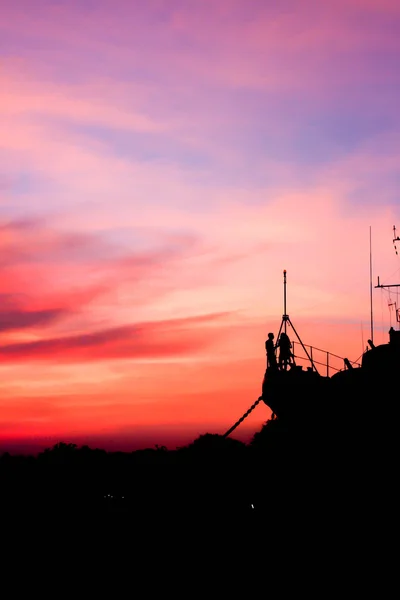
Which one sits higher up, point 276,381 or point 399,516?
point 276,381

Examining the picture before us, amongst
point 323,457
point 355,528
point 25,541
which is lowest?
point 25,541

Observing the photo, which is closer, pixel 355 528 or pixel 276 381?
pixel 355 528

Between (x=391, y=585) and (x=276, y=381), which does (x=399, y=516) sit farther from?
(x=276, y=381)

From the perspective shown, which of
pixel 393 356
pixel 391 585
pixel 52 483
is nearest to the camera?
pixel 391 585

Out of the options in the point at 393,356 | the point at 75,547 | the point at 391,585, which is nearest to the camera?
the point at 391,585

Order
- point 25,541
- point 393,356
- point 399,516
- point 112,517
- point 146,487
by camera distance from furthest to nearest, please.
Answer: point 146,487, point 112,517, point 25,541, point 393,356, point 399,516

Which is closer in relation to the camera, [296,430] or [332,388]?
[332,388]

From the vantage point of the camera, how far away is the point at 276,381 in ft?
122

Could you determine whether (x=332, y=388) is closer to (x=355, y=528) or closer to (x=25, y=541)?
(x=355, y=528)

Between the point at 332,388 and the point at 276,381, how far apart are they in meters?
3.84

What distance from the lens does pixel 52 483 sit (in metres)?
85.6

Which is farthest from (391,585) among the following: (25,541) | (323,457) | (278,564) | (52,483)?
(52,483)

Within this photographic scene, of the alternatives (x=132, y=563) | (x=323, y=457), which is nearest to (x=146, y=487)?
(x=132, y=563)

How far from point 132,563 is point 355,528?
43.6 feet
